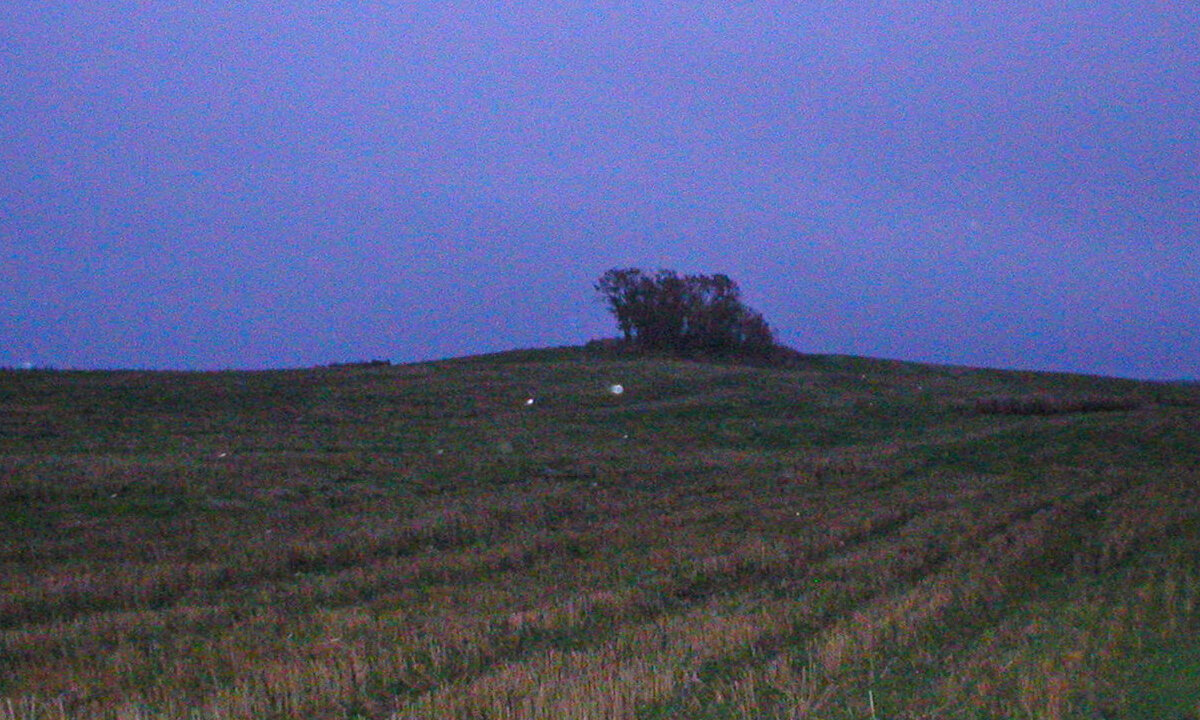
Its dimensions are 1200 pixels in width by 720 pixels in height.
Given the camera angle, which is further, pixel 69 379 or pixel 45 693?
pixel 69 379

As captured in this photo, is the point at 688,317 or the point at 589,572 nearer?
the point at 589,572

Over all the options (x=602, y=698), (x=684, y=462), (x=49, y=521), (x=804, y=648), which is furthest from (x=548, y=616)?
(x=684, y=462)

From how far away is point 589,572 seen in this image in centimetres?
Result: 1383

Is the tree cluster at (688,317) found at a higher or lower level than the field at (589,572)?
higher

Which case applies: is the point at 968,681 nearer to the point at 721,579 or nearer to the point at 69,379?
the point at 721,579

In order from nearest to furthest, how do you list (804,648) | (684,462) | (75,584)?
(804,648) → (75,584) → (684,462)

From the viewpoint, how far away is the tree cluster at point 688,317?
73.8 m

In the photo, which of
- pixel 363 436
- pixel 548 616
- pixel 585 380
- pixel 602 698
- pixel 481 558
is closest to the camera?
pixel 602 698

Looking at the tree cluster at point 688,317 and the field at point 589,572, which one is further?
the tree cluster at point 688,317

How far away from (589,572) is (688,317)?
61046 mm

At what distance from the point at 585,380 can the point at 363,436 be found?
19045mm

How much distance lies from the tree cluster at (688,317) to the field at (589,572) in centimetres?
3888

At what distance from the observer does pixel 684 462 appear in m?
27.7

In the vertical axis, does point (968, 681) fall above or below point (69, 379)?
below
